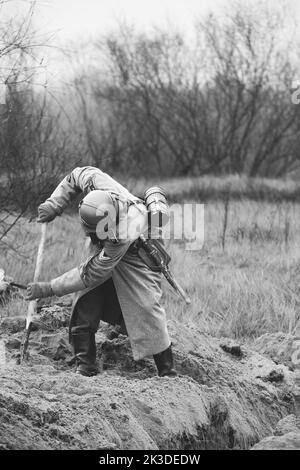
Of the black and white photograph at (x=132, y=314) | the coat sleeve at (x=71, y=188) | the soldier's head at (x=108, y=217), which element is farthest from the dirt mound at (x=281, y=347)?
the coat sleeve at (x=71, y=188)

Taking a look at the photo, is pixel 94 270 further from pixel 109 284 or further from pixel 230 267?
pixel 230 267

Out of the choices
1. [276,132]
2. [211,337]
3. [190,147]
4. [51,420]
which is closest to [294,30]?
[276,132]

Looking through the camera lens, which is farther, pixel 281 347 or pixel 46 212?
pixel 281 347

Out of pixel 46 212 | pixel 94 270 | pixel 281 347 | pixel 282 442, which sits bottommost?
pixel 281 347

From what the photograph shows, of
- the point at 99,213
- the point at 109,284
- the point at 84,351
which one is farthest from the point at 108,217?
the point at 84,351

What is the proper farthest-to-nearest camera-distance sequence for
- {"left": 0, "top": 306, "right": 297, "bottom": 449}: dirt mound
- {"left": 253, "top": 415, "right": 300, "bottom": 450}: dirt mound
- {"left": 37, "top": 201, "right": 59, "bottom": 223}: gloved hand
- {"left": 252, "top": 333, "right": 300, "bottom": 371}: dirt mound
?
{"left": 252, "top": 333, "right": 300, "bottom": 371}: dirt mound
{"left": 37, "top": 201, "right": 59, "bottom": 223}: gloved hand
{"left": 0, "top": 306, "right": 297, "bottom": 449}: dirt mound
{"left": 253, "top": 415, "right": 300, "bottom": 450}: dirt mound

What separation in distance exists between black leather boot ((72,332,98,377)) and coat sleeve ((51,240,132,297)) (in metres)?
0.39

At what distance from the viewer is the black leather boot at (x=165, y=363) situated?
5108mm

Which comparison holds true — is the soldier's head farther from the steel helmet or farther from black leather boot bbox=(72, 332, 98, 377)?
black leather boot bbox=(72, 332, 98, 377)

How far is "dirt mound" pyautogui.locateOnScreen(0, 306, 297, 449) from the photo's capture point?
13.4 feet

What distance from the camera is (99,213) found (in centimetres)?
483

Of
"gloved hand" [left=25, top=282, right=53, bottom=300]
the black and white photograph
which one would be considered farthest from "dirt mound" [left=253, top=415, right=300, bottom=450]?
"gloved hand" [left=25, top=282, right=53, bottom=300]

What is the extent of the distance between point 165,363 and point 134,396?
21.9 inches
